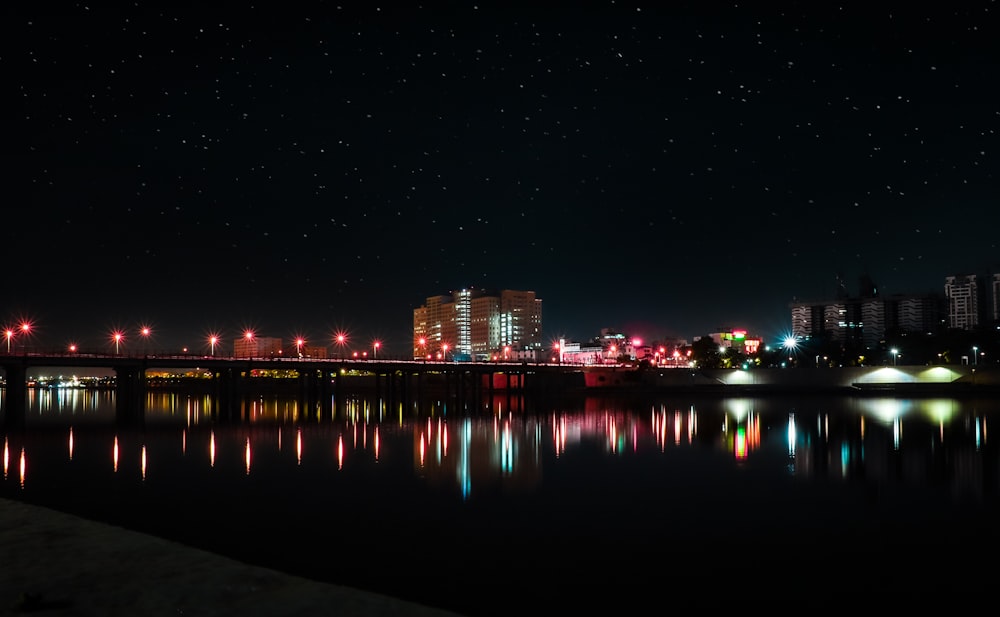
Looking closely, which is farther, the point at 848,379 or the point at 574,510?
the point at 848,379

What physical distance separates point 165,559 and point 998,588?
1392 cm

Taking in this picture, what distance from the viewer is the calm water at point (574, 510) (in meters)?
12.9

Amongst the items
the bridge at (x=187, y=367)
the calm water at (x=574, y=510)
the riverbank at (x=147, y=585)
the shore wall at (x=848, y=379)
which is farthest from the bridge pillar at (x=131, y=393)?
the shore wall at (x=848, y=379)

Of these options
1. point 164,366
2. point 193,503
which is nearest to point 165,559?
point 193,503

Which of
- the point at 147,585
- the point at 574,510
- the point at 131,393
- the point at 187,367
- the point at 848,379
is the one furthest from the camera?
the point at 848,379

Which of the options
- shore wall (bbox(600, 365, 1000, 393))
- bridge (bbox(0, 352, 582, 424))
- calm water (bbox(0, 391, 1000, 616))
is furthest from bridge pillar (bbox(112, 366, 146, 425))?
shore wall (bbox(600, 365, 1000, 393))

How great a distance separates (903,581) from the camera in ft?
43.0

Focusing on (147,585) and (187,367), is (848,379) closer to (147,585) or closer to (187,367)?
(187,367)

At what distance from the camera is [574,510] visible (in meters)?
19.9

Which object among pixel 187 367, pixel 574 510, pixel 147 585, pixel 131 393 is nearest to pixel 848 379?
pixel 187 367

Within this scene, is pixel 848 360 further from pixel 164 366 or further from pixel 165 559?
pixel 165 559

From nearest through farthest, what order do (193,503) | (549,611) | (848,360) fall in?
(549,611) → (193,503) → (848,360)

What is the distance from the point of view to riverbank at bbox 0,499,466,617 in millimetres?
8938

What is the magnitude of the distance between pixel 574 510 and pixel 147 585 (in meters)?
12.2
